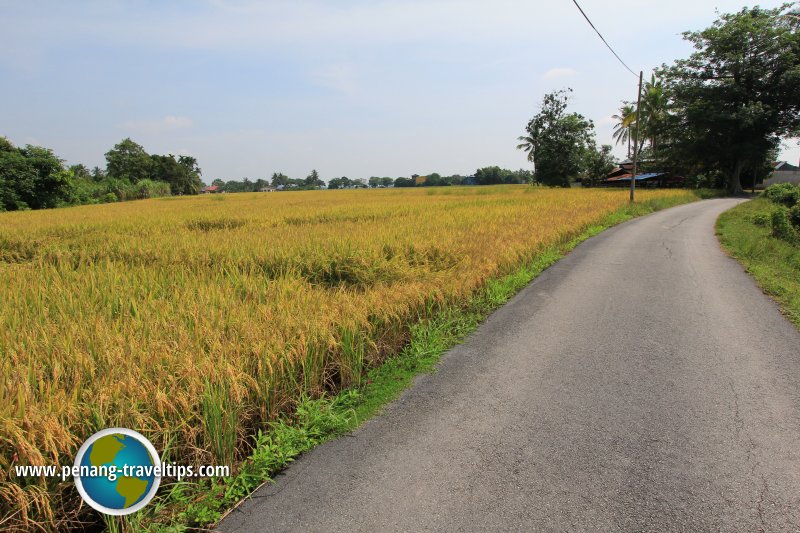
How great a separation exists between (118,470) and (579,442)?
8.90ft

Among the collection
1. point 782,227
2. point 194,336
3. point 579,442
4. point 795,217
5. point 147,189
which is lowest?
point 579,442

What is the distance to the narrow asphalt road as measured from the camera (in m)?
2.16

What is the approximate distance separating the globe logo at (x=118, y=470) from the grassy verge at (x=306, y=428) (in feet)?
0.32

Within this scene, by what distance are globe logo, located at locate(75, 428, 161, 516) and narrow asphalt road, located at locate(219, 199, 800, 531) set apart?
49cm

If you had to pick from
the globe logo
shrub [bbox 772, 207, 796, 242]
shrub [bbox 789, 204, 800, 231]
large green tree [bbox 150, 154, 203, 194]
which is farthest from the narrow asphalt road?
large green tree [bbox 150, 154, 203, 194]

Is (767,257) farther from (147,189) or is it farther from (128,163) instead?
(128,163)

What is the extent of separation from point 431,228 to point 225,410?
7.58 meters

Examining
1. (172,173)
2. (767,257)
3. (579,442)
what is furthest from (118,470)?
(172,173)

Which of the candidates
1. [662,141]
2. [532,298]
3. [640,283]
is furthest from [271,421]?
[662,141]

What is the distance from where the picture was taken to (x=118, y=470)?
201cm

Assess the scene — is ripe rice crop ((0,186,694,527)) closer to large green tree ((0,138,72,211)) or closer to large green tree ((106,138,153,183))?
large green tree ((0,138,72,211))

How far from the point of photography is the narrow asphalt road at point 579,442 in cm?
216

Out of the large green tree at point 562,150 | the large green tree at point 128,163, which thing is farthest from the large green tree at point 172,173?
the large green tree at point 562,150

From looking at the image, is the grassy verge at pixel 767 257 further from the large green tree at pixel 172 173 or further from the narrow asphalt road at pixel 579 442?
the large green tree at pixel 172 173
